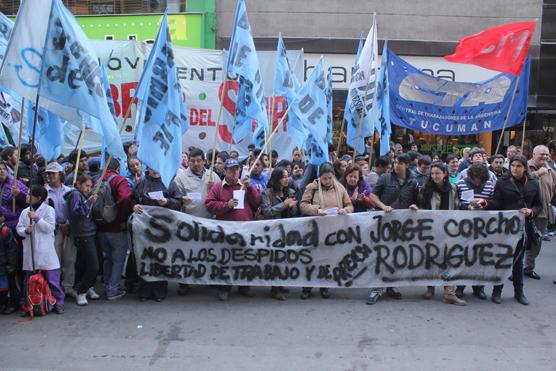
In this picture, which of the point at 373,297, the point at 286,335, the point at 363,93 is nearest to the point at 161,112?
the point at 286,335

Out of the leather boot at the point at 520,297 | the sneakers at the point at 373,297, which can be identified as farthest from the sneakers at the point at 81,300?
the leather boot at the point at 520,297

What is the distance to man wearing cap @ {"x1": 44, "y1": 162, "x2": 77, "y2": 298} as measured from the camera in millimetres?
5672

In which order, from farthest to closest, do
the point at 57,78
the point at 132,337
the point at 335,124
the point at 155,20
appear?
the point at 335,124, the point at 155,20, the point at 57,78, the point at 132,337

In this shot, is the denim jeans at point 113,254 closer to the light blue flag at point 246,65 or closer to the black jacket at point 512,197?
the light blue flag at point 246,65

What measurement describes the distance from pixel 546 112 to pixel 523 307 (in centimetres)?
1447

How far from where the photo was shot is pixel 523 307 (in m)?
5.82

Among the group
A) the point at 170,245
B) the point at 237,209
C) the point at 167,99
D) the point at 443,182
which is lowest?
the point at 170,245

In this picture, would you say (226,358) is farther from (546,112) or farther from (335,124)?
(546,112)

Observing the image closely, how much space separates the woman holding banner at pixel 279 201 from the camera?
6.06 meters

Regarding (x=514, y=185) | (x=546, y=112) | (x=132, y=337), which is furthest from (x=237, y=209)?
(x=546, y=112)

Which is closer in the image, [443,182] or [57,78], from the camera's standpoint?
[57,78]

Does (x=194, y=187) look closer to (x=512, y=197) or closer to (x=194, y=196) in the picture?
(x=194, y=196)

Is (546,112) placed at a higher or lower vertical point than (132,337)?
higher

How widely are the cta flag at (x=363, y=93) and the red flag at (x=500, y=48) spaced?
1.36 metres
